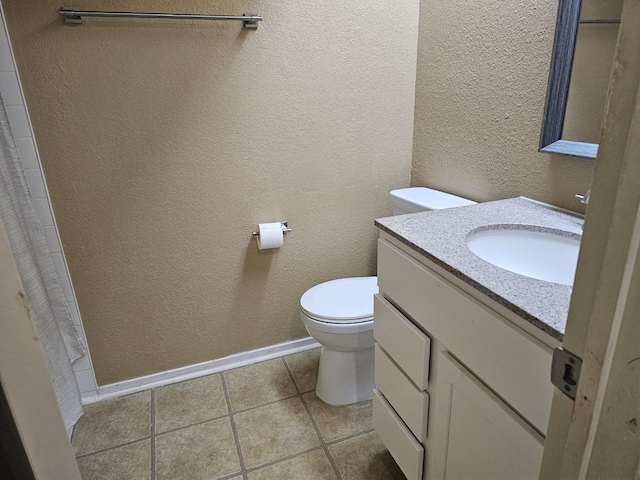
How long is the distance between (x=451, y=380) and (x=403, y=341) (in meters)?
0.21

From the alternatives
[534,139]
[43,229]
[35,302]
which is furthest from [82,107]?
[534,139]

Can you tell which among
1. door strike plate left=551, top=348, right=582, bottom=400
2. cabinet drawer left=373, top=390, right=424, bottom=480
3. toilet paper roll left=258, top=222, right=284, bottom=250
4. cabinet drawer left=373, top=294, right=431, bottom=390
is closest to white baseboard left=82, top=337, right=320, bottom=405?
toilet paper roll left=258, top=222, right=284, bottom=250

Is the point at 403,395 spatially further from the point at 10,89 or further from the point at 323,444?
the point at 10,89

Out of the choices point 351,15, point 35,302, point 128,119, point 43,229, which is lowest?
point 35,302

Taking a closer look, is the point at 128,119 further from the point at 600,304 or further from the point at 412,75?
the point at 600,304

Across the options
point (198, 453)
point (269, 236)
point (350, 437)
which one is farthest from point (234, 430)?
point (269, 236)

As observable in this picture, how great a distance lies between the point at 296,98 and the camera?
1822 mm

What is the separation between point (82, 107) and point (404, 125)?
1.42 m

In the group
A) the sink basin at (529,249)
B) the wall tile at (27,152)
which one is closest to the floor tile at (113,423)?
the wall tile at (27,152)

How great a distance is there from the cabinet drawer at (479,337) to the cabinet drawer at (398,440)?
404 mm

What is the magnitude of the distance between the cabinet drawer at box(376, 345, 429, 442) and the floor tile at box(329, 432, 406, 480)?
320 millimetres

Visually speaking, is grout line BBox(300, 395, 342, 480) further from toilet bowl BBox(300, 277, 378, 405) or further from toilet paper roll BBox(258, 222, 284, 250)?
toilet paper roll BBox(258, 222, 284, 250)

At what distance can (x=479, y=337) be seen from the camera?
937 millimetres

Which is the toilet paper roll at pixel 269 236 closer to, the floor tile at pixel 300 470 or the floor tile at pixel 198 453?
the floor tile at pixel 198 453
